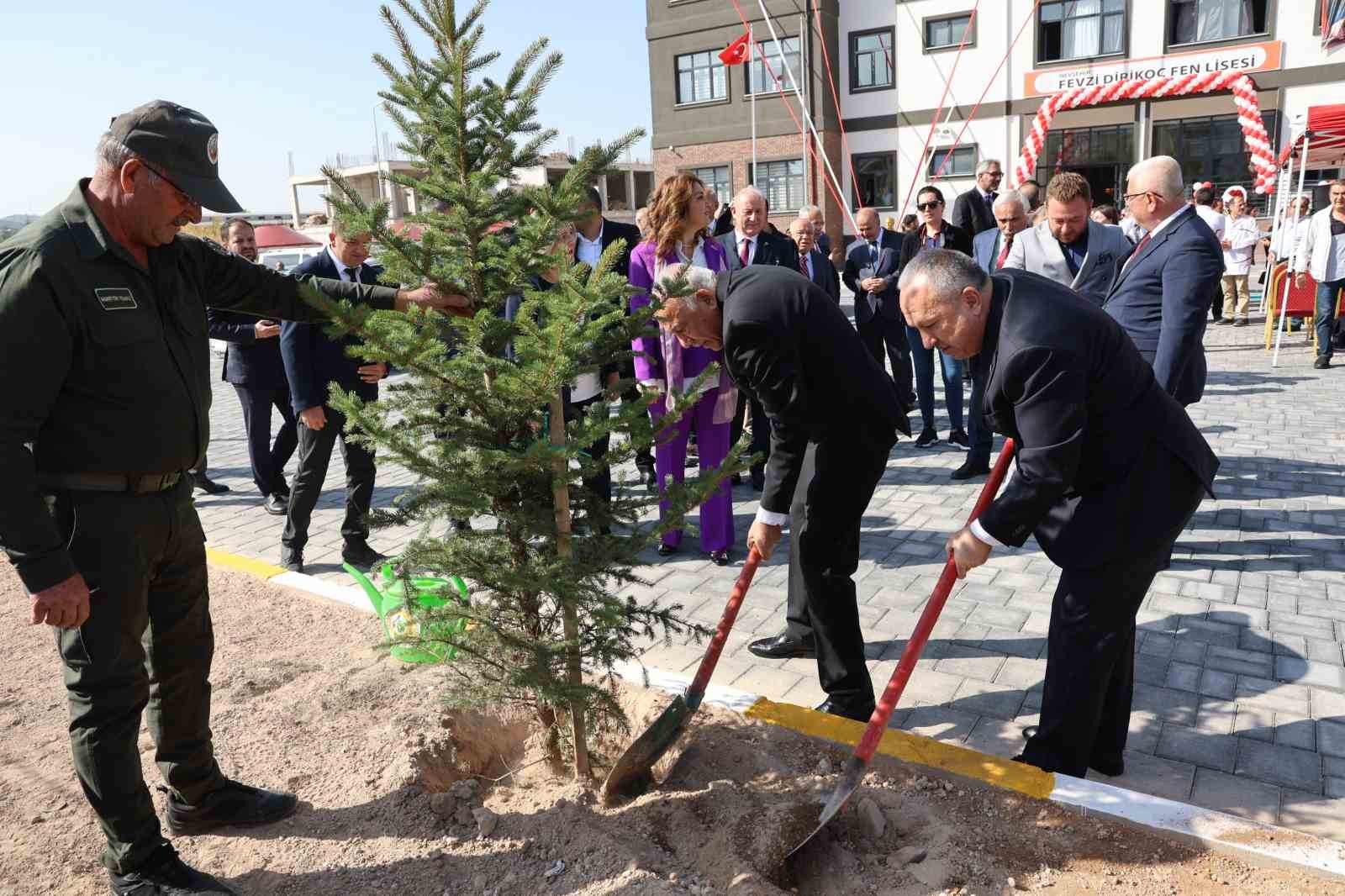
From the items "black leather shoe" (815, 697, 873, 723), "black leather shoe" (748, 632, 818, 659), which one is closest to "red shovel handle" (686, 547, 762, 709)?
"black leather shoe" (815, 697, 873, 723)

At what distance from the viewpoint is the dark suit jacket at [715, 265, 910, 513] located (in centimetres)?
339

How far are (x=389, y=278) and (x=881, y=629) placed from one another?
9.47 ft

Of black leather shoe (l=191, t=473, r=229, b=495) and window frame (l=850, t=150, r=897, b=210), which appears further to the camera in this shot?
window frame (l=850, t=150, r=897, b=210)

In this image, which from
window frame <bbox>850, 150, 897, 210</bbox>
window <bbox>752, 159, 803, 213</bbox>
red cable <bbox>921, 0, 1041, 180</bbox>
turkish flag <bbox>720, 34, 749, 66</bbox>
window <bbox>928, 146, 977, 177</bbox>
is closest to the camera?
turkish flag <bbox>720, 34, 749, 66</bbox>

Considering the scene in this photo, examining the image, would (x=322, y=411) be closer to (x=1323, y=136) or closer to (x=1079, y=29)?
(x=1323, y=136)

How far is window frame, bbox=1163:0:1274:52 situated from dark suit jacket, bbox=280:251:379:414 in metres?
24.9

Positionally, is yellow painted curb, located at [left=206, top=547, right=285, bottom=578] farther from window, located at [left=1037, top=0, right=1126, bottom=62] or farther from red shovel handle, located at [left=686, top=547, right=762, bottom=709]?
window, located at [left=1037, top=0, right=1126, bottom=62]

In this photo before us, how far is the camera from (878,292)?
7.98 metres

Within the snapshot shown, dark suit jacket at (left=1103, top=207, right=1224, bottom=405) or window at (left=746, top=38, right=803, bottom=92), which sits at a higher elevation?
window at (left=746, top=38, right=803, bottom=92)

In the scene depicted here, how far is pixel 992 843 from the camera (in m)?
2.77

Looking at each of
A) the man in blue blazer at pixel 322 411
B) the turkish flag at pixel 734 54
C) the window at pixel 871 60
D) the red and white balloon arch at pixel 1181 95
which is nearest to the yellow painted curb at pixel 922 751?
the man in blue blazer at pixel 322 411

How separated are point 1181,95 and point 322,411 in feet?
81.8

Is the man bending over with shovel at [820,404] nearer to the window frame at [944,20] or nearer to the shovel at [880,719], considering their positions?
the shovel at [880,719]

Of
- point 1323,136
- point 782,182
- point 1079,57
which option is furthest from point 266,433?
point 1079,57
